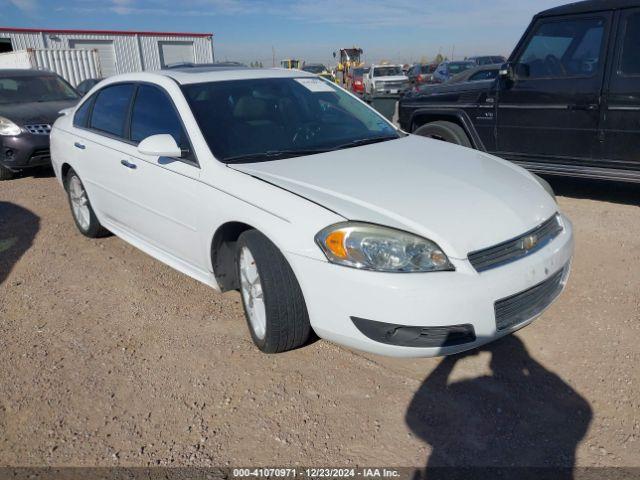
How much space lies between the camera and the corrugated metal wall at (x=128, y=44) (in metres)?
23.4

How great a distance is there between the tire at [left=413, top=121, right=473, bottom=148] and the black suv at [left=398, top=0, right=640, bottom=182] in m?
0.01

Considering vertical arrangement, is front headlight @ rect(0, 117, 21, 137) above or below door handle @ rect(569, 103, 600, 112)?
below

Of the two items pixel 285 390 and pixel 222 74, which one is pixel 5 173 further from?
pixel 285 390

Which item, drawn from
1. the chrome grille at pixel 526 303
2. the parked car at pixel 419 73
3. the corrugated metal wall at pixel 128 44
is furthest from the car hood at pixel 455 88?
the corrugated metal wall at pixel 128 44

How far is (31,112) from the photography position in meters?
8.02

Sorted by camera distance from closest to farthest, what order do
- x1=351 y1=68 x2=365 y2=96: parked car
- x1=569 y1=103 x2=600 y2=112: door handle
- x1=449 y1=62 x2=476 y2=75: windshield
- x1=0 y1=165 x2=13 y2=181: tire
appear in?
x1=569 y1=103 x2=600 y2=112: door handle, x1=0 y1=165 x2=13 y2=181: tire, x1=449 y1=62 x2=476 y2=75: windshield, x1=351 y1=68 x2=365 y2=96: parked car

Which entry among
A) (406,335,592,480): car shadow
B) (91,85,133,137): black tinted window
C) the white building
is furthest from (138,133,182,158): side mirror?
the white building

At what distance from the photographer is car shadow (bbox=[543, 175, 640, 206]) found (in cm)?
602

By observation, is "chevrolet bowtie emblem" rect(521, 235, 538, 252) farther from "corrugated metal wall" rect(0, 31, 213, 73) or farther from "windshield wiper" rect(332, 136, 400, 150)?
"corrugated metal wall" rect(0, 31, 213, 73)

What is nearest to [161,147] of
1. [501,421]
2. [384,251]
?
[384,251]

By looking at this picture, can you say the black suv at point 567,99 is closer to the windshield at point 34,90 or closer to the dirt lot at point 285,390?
the dirt lot at point 285,390

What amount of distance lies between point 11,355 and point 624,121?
545 cm

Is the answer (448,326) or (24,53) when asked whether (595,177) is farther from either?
(24,53)

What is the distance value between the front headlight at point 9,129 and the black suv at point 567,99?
235 inches
